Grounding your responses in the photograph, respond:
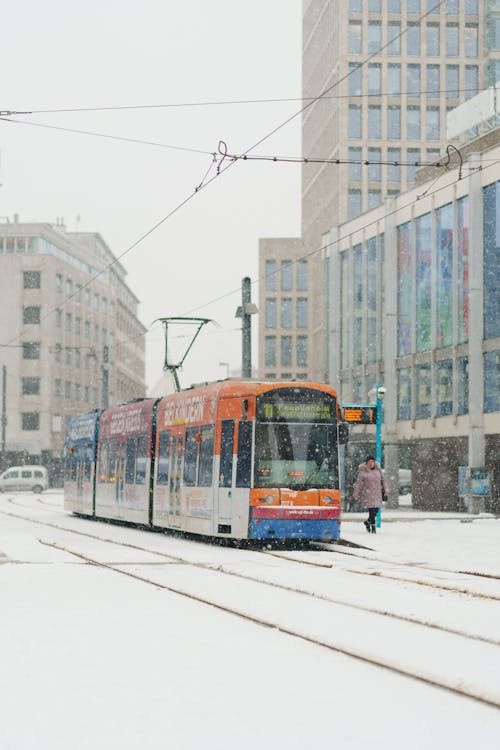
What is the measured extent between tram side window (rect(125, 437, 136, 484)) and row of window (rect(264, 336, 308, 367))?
248 feet

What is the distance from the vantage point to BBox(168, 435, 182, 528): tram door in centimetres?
2372

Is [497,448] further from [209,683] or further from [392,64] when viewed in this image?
[392,64]

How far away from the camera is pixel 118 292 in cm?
11462

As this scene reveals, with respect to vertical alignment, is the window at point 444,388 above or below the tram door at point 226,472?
above

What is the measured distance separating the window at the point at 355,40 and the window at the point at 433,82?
5492mm

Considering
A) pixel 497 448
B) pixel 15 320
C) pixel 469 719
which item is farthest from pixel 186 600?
pixel 15 320

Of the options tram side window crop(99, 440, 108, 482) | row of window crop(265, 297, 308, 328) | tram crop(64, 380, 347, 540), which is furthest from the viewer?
row of window crop(265, 297, 308, 328)

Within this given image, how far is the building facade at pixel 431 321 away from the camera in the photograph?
41.9m

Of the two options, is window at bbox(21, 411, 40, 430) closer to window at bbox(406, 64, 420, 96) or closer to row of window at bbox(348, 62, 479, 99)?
row of window at bbox(348, 62, 479, 99)

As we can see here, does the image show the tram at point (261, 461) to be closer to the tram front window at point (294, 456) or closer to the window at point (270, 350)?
the tram front window at point (294, 456)

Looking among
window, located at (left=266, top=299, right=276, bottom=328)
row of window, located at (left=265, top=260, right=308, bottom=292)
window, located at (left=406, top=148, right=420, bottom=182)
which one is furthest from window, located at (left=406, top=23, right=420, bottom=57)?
window, located at (left=266, top=299, right=276, bottom=328)

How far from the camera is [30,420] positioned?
3573 inches

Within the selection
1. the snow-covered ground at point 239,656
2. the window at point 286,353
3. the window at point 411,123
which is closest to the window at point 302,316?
the window at point 286,353

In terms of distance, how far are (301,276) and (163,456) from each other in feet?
263
